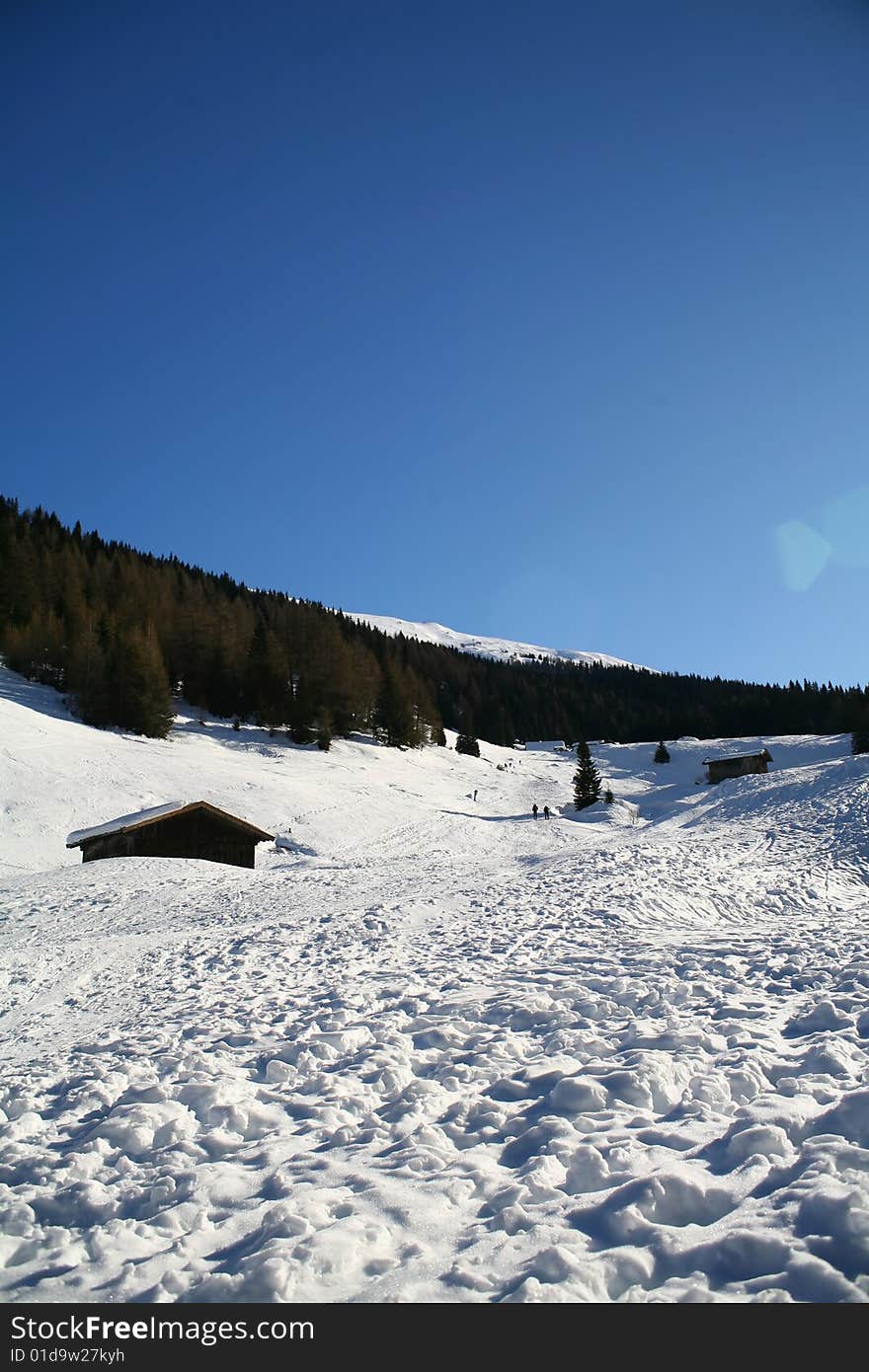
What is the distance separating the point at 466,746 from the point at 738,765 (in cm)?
3149

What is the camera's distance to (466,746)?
8050 cm

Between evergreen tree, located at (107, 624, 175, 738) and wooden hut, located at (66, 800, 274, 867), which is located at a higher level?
evergreen tree, located at (107, 624, 175, 738)

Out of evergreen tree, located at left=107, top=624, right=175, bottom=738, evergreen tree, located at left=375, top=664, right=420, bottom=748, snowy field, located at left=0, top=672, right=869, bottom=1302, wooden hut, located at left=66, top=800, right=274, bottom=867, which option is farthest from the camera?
evergreen tree, located at left=375, top=664, right=420, bottom=748

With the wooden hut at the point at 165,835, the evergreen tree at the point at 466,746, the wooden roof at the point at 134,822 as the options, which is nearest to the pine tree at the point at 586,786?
the evergreen tree at the point at 466,746

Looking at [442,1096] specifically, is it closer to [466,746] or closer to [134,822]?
[134,822]

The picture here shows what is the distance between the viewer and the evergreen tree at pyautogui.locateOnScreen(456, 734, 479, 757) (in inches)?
3166

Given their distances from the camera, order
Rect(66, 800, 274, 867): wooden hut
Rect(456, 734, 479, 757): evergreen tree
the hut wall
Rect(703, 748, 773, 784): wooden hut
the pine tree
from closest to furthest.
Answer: Rect(66, 800, 274, 867): wooden hut < the hut wall < the pine tree < Rect(703, 748, 773, 784): wooden hut < Rect(456, 734, 479, 757): evergreen tree

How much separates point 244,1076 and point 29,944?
10561mm

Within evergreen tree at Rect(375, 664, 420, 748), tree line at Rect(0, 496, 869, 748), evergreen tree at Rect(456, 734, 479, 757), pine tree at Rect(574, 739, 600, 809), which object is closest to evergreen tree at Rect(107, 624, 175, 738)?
tree line at Rect(0, 496, 869, 748)

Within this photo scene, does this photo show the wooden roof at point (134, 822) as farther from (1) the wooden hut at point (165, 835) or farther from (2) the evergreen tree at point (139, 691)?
(2) the evergreen tree at point (139, 691)

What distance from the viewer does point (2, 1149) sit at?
541 cm

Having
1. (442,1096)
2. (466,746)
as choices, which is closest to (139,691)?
(466,746)

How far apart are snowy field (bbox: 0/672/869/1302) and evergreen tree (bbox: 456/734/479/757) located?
62056 millimetres

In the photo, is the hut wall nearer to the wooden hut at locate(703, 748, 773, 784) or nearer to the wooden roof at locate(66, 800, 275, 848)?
the wooden roof at locate(66, 800, 275, 848)
